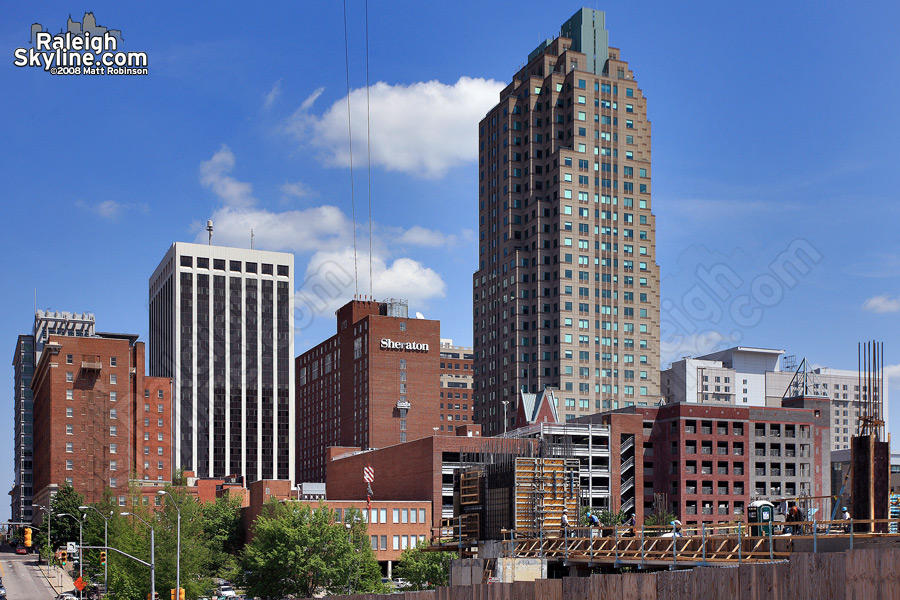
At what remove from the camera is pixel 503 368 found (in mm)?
177000

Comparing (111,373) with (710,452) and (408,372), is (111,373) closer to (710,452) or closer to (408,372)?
(408,372)

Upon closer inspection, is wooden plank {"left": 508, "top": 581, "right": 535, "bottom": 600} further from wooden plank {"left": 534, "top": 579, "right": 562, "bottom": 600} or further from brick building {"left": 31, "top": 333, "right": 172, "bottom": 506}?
brick building {"left": 31, "top": 333, "right": 172, "bottom": 506}

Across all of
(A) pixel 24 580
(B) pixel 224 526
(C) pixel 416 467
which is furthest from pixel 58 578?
(C) pixel 416 467

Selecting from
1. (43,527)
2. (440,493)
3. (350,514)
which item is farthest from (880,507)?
(43,527)

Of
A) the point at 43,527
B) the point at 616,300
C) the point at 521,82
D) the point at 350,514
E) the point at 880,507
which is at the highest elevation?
the point at 521,82

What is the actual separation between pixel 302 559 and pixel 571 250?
108m

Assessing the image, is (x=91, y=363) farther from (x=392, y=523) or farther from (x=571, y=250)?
(x=571, y=250)

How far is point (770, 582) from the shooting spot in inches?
465

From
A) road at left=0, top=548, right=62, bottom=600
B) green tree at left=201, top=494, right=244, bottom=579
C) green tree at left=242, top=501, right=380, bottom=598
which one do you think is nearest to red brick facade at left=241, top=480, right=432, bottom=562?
green tree at left=201, top=494, right=244, bottom=579

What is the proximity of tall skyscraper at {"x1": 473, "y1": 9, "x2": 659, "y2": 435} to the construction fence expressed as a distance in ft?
505

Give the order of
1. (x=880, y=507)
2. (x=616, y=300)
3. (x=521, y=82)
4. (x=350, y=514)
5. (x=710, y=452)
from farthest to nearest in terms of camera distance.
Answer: (x=521, y=82) < (x=616, y=300) < (x=710, y=452) < (x=350, y=514) < (x=880, y=507)

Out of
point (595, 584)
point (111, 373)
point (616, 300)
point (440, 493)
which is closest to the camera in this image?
point (595, 584)

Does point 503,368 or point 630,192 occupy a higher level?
point 630,192

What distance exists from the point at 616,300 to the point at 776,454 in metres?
46.9
